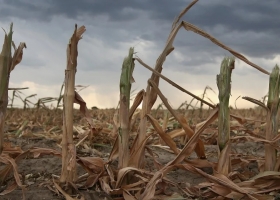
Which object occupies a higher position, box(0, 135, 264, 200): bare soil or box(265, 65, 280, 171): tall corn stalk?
box(265, 65, 280, 171): tall corn stalk

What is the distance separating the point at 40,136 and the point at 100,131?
2.87ft

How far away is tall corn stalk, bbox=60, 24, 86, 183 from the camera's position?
1.97 meters

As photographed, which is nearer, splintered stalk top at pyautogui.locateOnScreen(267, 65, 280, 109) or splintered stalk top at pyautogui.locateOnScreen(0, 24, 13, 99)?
splintered stalk top at pyautogui.locateOnScreen(0, 24, 13, 99)

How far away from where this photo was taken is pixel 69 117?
2.00 metres

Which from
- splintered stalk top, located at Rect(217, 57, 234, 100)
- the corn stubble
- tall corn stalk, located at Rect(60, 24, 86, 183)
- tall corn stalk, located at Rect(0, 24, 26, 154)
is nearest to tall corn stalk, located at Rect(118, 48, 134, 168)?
the corn stubble

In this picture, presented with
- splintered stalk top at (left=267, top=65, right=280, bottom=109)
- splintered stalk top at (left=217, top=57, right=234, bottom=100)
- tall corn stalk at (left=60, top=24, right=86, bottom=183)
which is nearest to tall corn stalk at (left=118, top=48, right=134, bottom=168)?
tall corn stalk at (left=60, top=24, right=86, bottom=183)

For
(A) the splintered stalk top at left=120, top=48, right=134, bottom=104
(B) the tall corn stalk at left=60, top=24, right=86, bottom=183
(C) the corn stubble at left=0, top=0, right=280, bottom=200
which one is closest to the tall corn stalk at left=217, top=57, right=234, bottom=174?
(C) the corn stubble at left=0, top=0, right=280, bottom=200

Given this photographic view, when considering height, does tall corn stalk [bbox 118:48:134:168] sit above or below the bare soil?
above

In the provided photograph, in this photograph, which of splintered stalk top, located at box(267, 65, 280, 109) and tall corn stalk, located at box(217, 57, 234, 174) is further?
splintered stalk top, located at box(267, 65, 280, 109)

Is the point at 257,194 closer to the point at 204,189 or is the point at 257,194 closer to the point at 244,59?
the point at 204,189

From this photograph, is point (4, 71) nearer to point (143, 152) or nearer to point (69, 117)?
point (69, 117)

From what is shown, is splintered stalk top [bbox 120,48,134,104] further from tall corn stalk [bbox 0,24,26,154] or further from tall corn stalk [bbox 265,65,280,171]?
tall corn stalk [bbox 265,65,280,171]

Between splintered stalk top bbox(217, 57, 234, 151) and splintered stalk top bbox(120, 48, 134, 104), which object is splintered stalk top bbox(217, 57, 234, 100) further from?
splintered stalk top bbox(120, 48, 134, 104)

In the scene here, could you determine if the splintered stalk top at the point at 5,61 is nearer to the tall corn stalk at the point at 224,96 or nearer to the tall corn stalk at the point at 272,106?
the tall corn stalk at the point at 224,96
